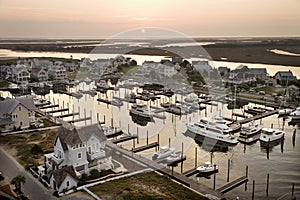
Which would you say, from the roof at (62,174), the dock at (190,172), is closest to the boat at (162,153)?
the dock at (190,172)

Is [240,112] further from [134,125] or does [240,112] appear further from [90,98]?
[90,98]

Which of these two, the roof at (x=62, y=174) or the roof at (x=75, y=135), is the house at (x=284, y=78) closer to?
the roof at (x=75, y=135)

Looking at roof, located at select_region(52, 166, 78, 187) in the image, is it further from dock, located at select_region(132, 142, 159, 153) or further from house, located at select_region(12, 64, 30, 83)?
house, located at select_region(12, 64, 30, 83)

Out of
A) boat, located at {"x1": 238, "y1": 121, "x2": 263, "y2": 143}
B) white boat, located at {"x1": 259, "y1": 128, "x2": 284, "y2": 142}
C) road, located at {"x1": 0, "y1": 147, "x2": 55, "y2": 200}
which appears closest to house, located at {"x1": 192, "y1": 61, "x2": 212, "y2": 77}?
boat, located at {"x1": 238, "y1": 121, "x2": 263, "y2": 143}

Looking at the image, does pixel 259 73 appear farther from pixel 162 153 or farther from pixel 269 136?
pixel 162 153

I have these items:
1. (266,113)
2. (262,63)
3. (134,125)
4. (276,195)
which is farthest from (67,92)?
(262,63)

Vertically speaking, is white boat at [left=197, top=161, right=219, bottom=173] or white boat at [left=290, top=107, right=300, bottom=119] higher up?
white boat at [left=290, top=107, right=300, bottom=119]
